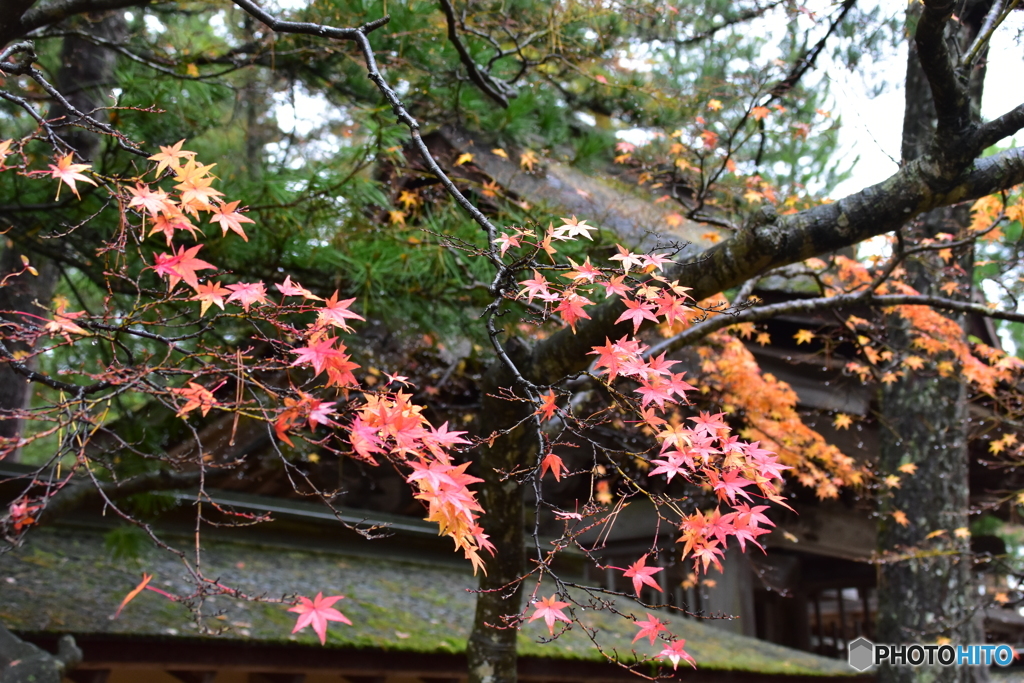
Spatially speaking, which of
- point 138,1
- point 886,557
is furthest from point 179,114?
point 886,557

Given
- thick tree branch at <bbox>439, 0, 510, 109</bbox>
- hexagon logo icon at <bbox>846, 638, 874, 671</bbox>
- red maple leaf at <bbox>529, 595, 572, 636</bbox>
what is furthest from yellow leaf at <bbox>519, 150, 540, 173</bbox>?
hexagon logo icon at <bbox>846, 638, 874, 671</bbox>

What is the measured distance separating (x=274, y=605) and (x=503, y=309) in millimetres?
2251

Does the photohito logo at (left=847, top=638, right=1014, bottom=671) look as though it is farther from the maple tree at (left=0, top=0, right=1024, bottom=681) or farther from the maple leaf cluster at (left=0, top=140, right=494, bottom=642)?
the maple leaf cluster at (left=0, top=140, right=494, bottom=642)

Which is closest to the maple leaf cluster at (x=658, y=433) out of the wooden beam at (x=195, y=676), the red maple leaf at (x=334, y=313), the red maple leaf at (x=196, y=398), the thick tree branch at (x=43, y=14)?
the red maple leaf at (x=334, y=313)

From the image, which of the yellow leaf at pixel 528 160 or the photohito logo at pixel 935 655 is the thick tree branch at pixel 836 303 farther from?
the photohito logo at pixel 935 655

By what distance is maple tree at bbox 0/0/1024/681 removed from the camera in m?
1.78

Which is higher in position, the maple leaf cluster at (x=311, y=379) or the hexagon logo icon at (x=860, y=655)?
the maple leaf cluster at (x=311, y=379)

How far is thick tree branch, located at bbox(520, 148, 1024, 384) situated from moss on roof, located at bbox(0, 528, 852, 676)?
164 centimetres

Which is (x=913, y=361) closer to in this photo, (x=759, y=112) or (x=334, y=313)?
(x=759, y=112)

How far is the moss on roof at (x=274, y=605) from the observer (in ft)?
11.1

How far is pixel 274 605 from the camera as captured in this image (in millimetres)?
4109

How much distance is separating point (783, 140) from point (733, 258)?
813 cm

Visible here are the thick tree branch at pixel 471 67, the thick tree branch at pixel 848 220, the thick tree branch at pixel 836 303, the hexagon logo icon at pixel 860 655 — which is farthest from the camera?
the hexagon logo icon at pixel 860 655

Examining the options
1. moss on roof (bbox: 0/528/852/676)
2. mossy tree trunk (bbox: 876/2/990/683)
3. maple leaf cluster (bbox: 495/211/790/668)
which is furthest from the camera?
mossy tree trunk (bbox: 876/2/990/683)
